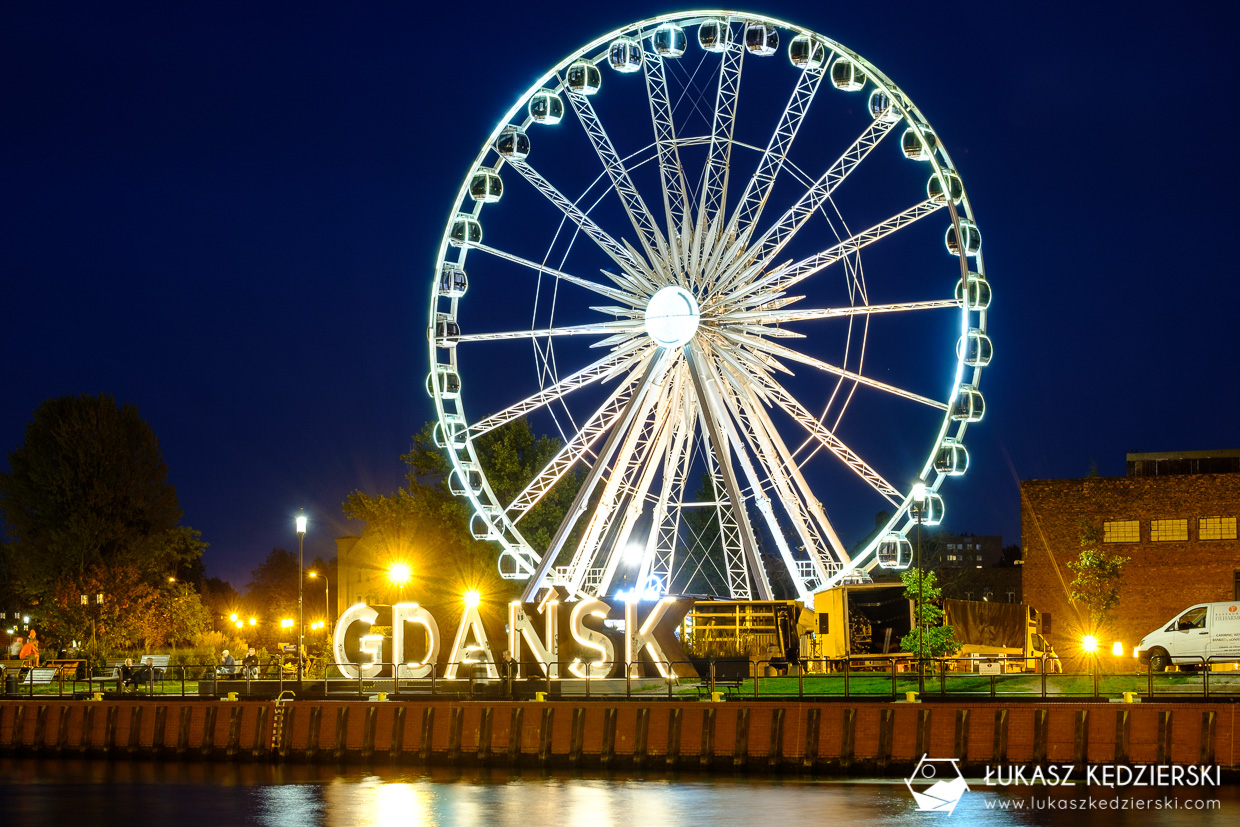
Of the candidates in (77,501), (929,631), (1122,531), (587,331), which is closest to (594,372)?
(587,331)

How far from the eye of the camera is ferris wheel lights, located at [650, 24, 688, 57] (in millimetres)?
43344

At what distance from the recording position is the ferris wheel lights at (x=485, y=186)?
45.8 m

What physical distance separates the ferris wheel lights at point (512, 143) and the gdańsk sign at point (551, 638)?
535 inches

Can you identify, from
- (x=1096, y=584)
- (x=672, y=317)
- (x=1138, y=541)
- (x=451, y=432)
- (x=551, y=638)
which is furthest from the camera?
(x=1138, y=541)

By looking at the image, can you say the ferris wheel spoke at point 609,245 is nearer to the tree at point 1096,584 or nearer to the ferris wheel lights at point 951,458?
the ferris wheel lights at point 951,458

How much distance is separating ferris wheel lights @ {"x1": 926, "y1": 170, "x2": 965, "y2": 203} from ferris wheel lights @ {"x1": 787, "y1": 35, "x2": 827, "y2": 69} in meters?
4.61

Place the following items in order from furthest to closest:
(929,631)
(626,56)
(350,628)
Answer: (929,631)
(626,56)
(350,628)

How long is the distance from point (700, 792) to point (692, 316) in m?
17.5

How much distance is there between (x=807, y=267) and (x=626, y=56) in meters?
8.88

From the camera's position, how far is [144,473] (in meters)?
75.6

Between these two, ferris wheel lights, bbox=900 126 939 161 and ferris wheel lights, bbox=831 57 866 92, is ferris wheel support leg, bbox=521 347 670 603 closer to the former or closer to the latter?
ferris wheel lights, bbox=900 126 939 161

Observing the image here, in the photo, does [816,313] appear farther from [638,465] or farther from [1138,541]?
[1138,541]

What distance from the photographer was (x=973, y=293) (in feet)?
135

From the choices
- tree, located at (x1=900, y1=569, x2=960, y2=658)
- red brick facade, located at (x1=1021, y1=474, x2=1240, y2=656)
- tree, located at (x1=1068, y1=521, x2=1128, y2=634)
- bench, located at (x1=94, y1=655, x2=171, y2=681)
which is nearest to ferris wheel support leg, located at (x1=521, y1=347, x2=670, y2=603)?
tree, located at (x1=900, y1=569, x2=960, y2=658)
